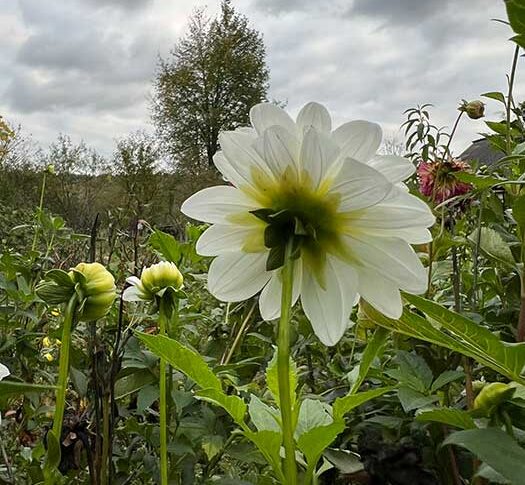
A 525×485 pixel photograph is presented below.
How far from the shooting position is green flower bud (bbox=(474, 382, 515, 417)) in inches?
13.5

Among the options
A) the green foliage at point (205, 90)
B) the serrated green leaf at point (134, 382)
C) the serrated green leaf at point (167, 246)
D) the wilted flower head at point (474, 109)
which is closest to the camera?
the serrated green leaf at point (134, 382)

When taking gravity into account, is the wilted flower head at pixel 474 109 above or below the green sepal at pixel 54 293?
above

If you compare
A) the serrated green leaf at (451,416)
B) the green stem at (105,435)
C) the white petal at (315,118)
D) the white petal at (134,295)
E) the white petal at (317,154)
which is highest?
the white petal at (315,118)

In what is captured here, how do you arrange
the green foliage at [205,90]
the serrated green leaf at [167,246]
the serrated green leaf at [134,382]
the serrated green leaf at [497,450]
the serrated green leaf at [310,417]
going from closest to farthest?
the serrated green leaf at [497,450]
the serrated green leaf at [310,417]
the serrated green leaf at [134,382]
the serrated green leaf at [167,246]
the green foliage at [205,90]

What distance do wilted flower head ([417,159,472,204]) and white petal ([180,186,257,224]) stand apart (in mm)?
502

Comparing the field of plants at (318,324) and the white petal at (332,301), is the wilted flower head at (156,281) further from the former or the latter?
the white petal at (332,301)

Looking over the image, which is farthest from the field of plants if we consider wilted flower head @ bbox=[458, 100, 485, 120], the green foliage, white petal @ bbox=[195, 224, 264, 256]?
the green foliage

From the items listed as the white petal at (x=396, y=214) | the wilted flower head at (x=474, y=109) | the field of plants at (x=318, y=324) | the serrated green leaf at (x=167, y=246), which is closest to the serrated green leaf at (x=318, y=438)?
the field of plants at (x=318, y=324)

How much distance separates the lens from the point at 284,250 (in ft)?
1.11

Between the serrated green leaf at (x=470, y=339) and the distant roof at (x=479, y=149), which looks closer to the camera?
the serrated green leaf at (x=470, y=339)

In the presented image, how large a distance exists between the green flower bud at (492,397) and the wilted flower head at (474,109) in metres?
0.64

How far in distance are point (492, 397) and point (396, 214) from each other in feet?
0.37

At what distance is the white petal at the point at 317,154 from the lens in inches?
12.5

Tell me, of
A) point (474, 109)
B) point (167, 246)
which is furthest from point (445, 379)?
point (474, 109)
